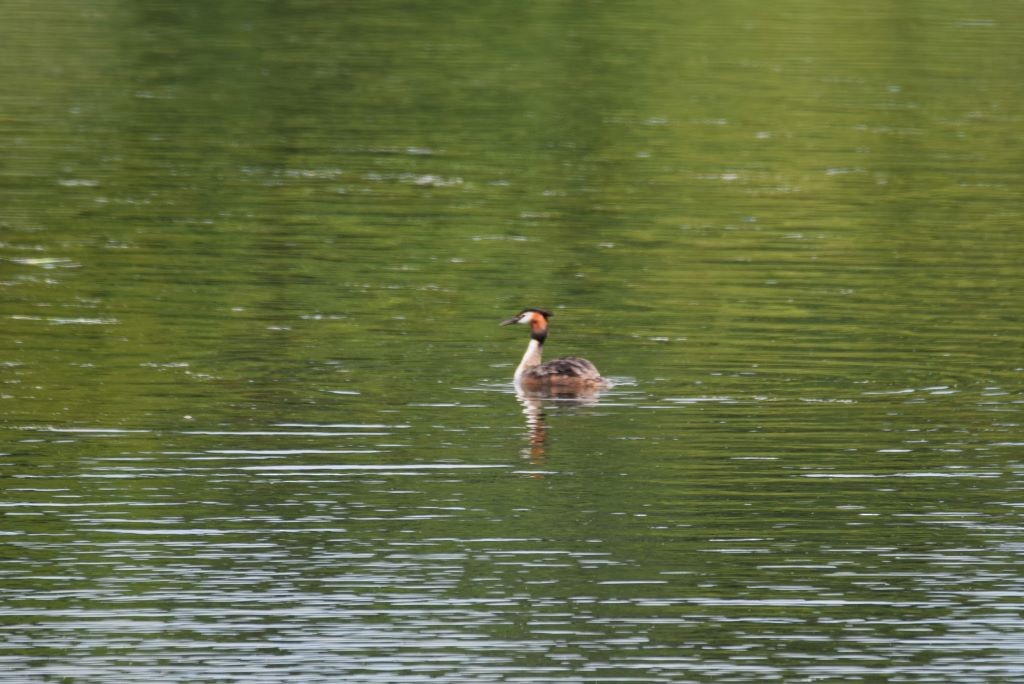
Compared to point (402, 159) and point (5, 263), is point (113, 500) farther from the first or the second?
point (402, 159)

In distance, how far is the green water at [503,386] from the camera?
50.1 ft

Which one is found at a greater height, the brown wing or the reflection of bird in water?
the brown wing

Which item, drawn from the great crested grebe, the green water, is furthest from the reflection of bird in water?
the green water

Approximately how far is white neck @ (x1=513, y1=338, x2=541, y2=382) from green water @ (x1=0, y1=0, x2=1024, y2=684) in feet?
1.10

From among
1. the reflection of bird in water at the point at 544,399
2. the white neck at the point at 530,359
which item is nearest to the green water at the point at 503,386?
the reflection of bird in water at the point at 544,399

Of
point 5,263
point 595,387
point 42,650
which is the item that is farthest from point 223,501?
point 5,263

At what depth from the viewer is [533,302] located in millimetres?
27953

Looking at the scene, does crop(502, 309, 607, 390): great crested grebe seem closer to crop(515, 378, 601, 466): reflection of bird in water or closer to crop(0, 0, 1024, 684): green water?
crop(515, 378, 601, 466): reflection of bird in water

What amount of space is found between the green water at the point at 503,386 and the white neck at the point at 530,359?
336mm

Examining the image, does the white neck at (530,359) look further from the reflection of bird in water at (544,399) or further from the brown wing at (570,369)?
the brown wing at (570,369)

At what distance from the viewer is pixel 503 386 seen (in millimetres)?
23297

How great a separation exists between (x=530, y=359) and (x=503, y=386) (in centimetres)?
43

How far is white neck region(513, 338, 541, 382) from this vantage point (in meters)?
23.3

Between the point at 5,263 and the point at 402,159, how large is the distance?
1139 centimetres
